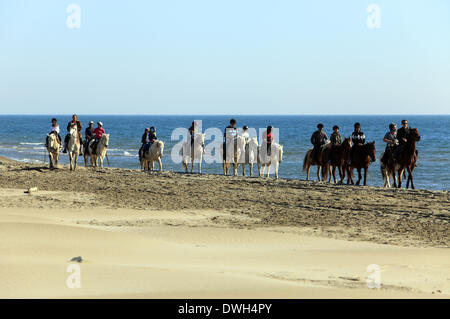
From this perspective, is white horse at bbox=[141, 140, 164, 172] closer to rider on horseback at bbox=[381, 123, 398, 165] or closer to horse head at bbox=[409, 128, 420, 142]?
rider on horseback at bbox=[381, 123, 398, 165]

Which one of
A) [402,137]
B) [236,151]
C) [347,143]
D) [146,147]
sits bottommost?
[236,151]

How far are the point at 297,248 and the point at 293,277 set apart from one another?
2.73 metres

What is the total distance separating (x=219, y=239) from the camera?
13.0 m

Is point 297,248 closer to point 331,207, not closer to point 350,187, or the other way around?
point 331,207

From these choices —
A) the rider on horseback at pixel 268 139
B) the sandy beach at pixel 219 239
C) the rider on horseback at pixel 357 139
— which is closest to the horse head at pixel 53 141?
the sandy beach at pixel 219 239

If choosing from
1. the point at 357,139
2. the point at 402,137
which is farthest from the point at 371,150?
the point at 402,137

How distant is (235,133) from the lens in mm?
25219

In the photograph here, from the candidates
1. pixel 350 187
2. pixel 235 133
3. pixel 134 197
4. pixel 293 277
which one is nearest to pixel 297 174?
pixel 235 133

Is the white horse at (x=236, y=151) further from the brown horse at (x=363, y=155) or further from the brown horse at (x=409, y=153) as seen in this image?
the brown horse at (x=409, y=153)

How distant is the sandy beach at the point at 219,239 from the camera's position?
8.71 metres

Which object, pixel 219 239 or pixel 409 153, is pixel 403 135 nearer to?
pixel 409 153

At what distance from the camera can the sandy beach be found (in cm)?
871

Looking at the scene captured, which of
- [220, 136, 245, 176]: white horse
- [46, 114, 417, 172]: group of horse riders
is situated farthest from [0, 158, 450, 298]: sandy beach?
[220, 136, 245, 176]: white horse
